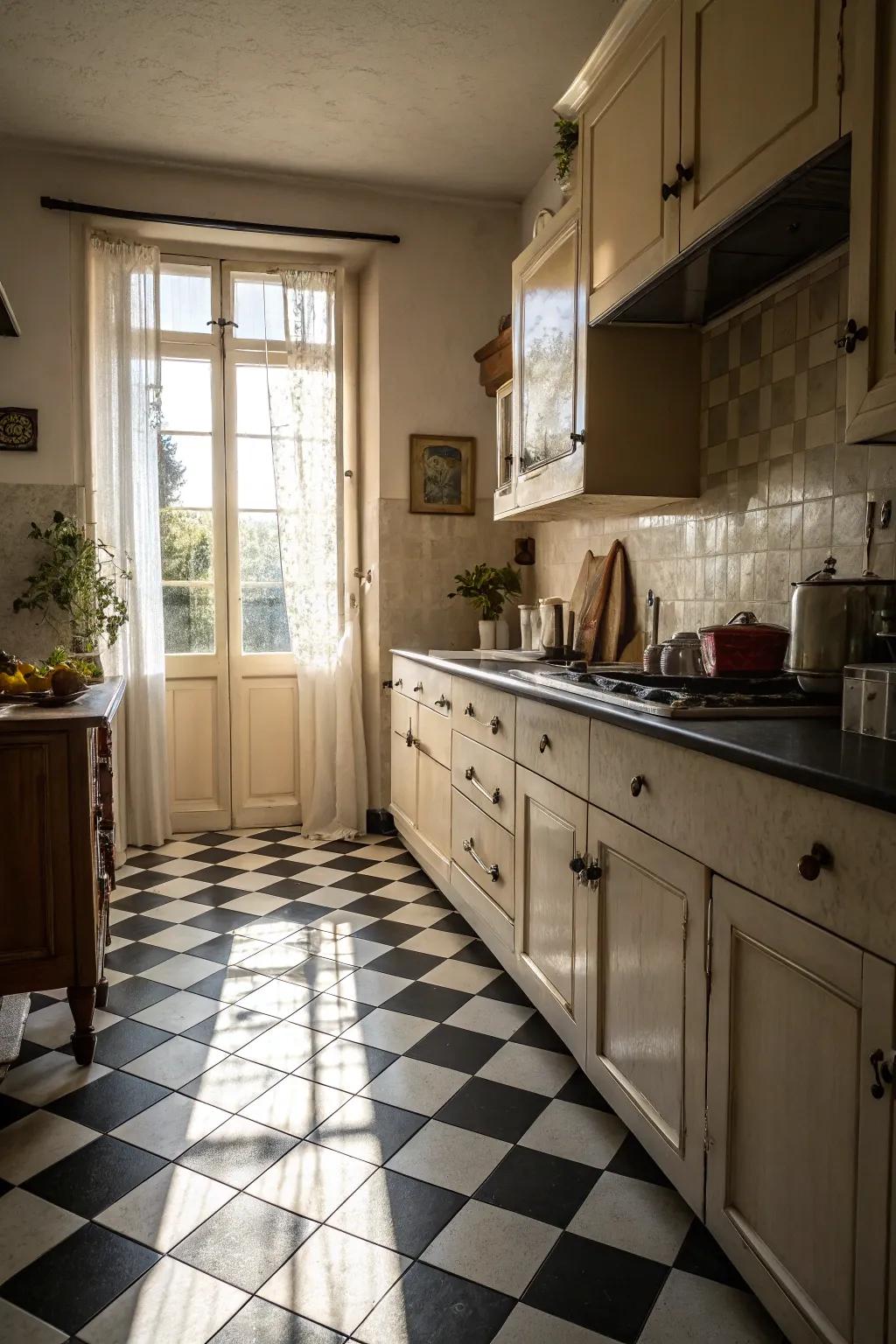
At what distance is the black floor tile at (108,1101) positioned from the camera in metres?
2.02

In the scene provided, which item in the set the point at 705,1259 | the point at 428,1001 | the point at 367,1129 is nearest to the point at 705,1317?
the point at 705,1259

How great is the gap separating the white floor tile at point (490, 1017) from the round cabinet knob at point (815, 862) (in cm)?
139

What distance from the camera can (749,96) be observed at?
1.79m

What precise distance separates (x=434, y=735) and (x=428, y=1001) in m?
1.15

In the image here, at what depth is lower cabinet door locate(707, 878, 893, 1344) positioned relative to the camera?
43.1 inches

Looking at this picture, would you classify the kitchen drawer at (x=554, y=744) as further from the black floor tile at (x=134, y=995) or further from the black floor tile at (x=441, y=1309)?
the black floor tile at (x=134, y=995)

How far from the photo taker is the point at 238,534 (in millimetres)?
4566

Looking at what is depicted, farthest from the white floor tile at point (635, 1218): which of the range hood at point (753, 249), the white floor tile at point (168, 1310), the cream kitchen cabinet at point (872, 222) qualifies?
the range hood at point (753, 249)

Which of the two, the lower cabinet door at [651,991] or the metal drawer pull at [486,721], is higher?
the metal drawer pull at [486,721]

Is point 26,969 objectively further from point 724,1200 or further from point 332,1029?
point 724,1200

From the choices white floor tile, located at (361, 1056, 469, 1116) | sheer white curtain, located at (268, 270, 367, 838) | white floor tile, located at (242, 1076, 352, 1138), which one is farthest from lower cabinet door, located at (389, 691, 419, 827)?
white floor tile, located at (242, 1076, 352, 1138)

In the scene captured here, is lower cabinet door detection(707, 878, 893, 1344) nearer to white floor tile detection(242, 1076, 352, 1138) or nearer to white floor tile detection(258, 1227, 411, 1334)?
white floor tile detection(258, 1227, 411, 1334)

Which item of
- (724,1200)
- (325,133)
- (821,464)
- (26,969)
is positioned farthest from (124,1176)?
(325,133)

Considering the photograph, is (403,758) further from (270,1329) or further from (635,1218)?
(270,1329)
